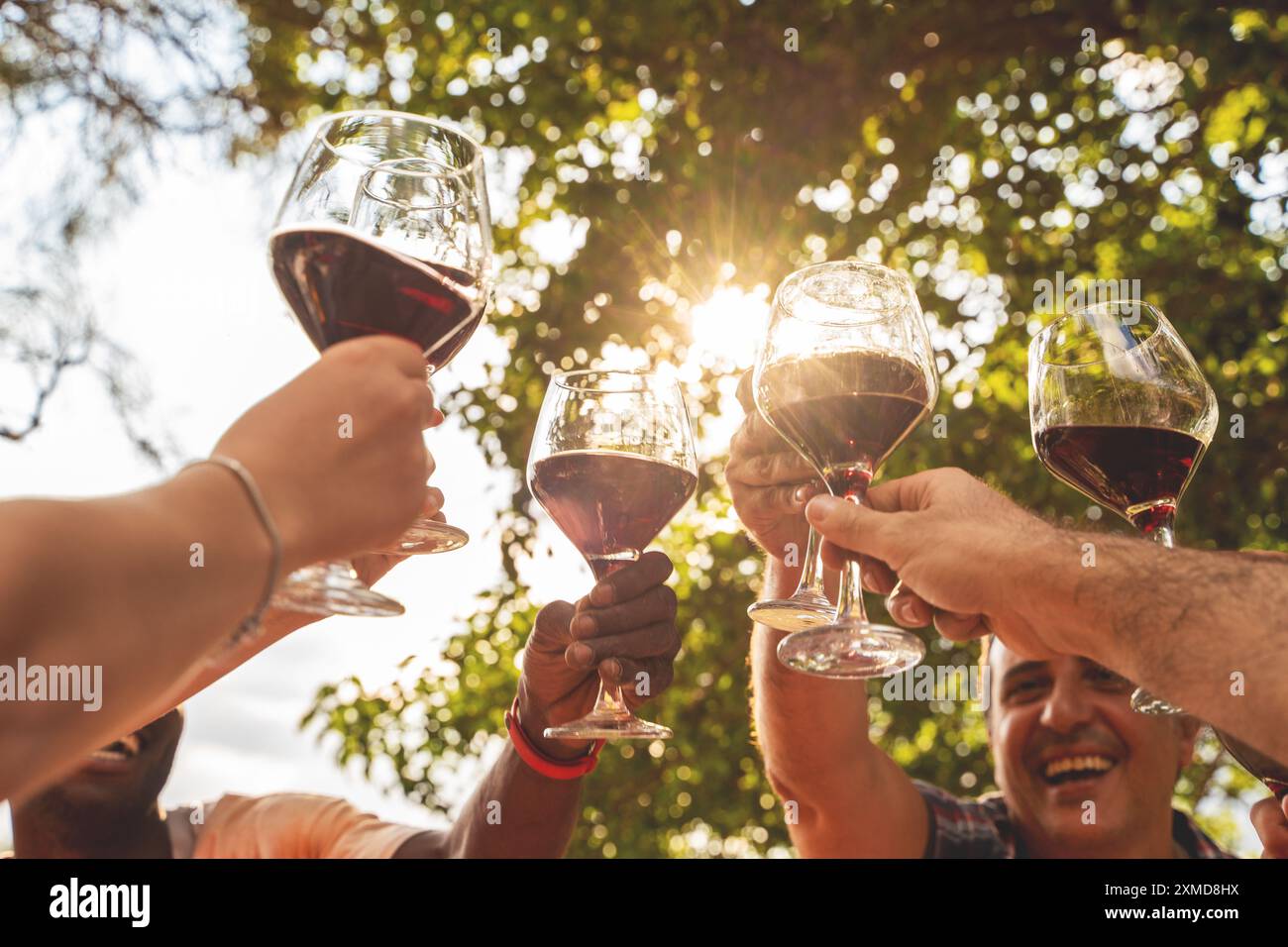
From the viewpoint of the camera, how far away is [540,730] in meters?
2.62

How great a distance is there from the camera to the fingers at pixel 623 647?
1.96m

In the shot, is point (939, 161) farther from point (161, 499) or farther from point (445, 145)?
point (161, 499)

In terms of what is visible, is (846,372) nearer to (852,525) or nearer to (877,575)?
(852,525)

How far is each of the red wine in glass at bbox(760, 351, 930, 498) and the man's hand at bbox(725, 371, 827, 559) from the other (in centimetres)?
28

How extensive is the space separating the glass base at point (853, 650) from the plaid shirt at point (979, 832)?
2.45 metres

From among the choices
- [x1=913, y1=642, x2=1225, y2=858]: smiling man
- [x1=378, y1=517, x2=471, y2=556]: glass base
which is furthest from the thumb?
[x1=913, y1=642, x2=1225, y2=858]: smiling man

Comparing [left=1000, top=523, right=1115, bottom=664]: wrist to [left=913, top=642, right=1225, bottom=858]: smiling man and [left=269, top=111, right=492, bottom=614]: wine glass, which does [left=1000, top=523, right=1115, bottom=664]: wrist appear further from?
[left=913, top=642, right=1225, bottom=858]: smiling man

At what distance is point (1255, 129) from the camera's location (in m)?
6.12

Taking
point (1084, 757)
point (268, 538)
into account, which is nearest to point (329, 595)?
point (268, 538)

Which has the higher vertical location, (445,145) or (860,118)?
(860,118)

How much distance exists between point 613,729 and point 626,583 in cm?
31
